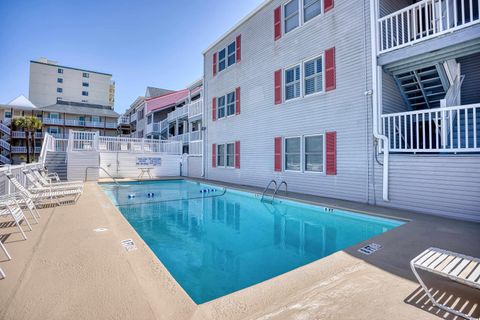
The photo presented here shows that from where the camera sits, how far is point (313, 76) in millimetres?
9359

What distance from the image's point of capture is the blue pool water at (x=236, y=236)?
3787 millimetres

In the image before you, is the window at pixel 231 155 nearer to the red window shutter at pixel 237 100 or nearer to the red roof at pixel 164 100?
the red window shutter at pixel 237 100

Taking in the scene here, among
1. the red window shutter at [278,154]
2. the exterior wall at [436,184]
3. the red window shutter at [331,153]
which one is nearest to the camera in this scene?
the exterior wall at [436,184]

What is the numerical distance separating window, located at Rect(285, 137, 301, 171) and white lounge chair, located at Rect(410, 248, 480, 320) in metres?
7.24

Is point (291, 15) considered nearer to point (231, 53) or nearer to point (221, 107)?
point (231, 53)

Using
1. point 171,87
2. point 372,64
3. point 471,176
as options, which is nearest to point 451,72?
point 372,64

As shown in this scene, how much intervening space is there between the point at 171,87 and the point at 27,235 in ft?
114

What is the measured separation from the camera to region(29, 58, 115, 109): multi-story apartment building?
1716 inches

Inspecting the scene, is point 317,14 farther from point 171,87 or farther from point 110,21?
point 171,87

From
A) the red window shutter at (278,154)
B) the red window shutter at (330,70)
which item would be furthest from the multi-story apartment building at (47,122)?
the red window shutter at (330,70)

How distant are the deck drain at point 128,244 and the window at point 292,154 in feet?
23.9

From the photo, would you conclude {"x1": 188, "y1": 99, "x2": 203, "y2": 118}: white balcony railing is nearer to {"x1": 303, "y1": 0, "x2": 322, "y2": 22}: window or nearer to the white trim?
the white trim

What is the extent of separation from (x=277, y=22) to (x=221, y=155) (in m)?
7.89

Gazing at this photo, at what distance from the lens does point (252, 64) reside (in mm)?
12430
